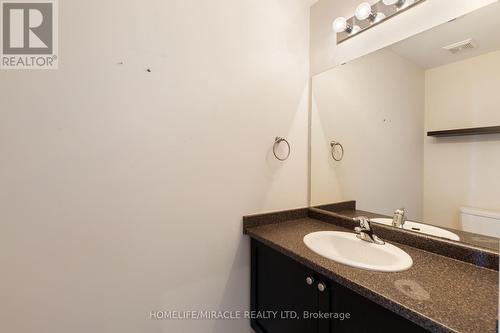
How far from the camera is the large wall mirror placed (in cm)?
93

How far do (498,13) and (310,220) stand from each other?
1.30m

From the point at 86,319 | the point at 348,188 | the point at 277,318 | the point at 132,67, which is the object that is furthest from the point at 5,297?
the point at 348,188

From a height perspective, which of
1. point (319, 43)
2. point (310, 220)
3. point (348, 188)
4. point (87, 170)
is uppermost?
point (319, 43)

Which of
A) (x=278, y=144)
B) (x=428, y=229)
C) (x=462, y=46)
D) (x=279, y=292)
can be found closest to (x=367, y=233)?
(x=428, y=229)

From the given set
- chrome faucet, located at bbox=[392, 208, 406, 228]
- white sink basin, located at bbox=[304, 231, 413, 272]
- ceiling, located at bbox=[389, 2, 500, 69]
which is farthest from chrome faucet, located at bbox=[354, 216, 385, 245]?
ceiling, located at bbox=[389, 2, 500, 69]

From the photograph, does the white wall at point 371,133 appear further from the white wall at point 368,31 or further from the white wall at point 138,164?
the white wall at point 138,164

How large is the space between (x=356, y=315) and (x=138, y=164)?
1091 millimetres

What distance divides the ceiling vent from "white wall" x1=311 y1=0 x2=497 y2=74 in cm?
11

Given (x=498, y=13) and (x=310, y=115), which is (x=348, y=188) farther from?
(x=498, y=13)

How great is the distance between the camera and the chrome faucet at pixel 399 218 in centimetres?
117

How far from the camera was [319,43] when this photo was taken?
154cm

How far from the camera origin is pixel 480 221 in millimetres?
937

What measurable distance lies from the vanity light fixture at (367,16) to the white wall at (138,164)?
1.25 feet

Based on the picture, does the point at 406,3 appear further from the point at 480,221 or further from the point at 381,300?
the point at 381,300
